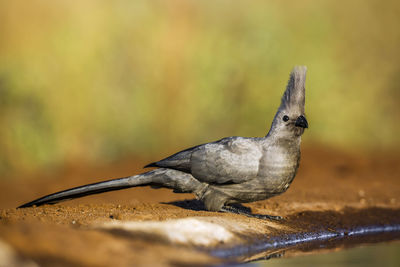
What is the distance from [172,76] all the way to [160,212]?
7931 mm

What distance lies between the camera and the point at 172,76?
13766mm

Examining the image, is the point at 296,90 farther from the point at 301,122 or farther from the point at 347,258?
the point at 347,258

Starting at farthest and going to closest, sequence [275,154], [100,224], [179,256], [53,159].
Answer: [53,159], [275,154], [100,224], [179,256]

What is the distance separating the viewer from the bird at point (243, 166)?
613cm

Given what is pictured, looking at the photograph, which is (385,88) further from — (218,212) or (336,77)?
(218,212)

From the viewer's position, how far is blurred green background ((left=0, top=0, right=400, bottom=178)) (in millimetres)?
12539

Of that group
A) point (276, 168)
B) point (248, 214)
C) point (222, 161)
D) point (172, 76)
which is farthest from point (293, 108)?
point (172, 76)

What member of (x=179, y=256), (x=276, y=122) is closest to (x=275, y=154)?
(x=276, y=122)

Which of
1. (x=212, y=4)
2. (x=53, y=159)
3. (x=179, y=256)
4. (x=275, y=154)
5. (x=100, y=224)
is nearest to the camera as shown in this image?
(x=179, y=256)

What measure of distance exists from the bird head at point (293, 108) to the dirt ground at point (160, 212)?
1015 mm

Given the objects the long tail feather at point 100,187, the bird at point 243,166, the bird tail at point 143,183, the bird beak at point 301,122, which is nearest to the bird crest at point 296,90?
the bird at point 243,166

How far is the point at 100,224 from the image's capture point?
527 centimetres

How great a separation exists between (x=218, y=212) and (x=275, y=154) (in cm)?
92

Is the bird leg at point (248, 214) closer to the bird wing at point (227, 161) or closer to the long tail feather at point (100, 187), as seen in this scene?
the bird wing at point (227, 161)
